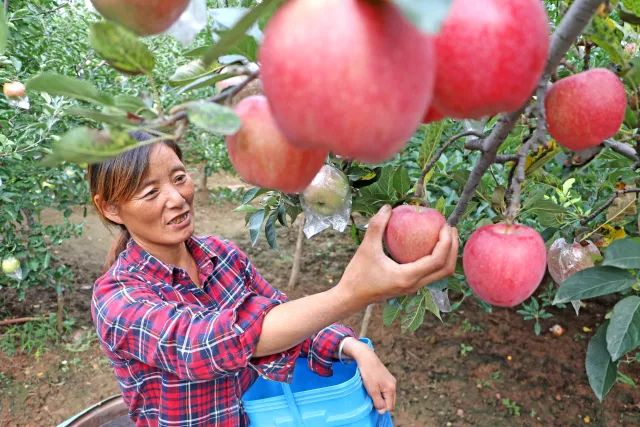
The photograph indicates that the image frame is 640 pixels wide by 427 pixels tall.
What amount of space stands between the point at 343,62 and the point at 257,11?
11 centimetres

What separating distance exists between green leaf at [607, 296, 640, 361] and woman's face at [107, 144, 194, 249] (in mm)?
1004

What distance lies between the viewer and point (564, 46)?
17.3 inches

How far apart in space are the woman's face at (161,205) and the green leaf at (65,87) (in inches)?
38.1

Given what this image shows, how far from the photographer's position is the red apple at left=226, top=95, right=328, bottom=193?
49 centimetres

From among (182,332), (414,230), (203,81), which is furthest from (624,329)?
(182,332)

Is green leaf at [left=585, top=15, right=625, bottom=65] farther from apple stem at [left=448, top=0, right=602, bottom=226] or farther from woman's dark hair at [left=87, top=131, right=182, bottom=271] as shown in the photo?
woman's dark hair at [left=87, top=131, right=182, bottom=271]

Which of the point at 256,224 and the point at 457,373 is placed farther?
the point at 457,373

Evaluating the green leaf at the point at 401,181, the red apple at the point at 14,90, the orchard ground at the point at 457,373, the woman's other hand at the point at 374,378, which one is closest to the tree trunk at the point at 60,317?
the orchard ground at the point at 457,373

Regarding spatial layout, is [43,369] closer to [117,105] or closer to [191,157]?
[117,105]

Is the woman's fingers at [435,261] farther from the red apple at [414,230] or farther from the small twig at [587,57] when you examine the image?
the small twig at [587,57]

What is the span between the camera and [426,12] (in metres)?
0.27

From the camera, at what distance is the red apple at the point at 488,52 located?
369mm

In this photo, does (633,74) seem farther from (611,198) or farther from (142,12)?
(142,12)

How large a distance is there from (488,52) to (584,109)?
22cm
